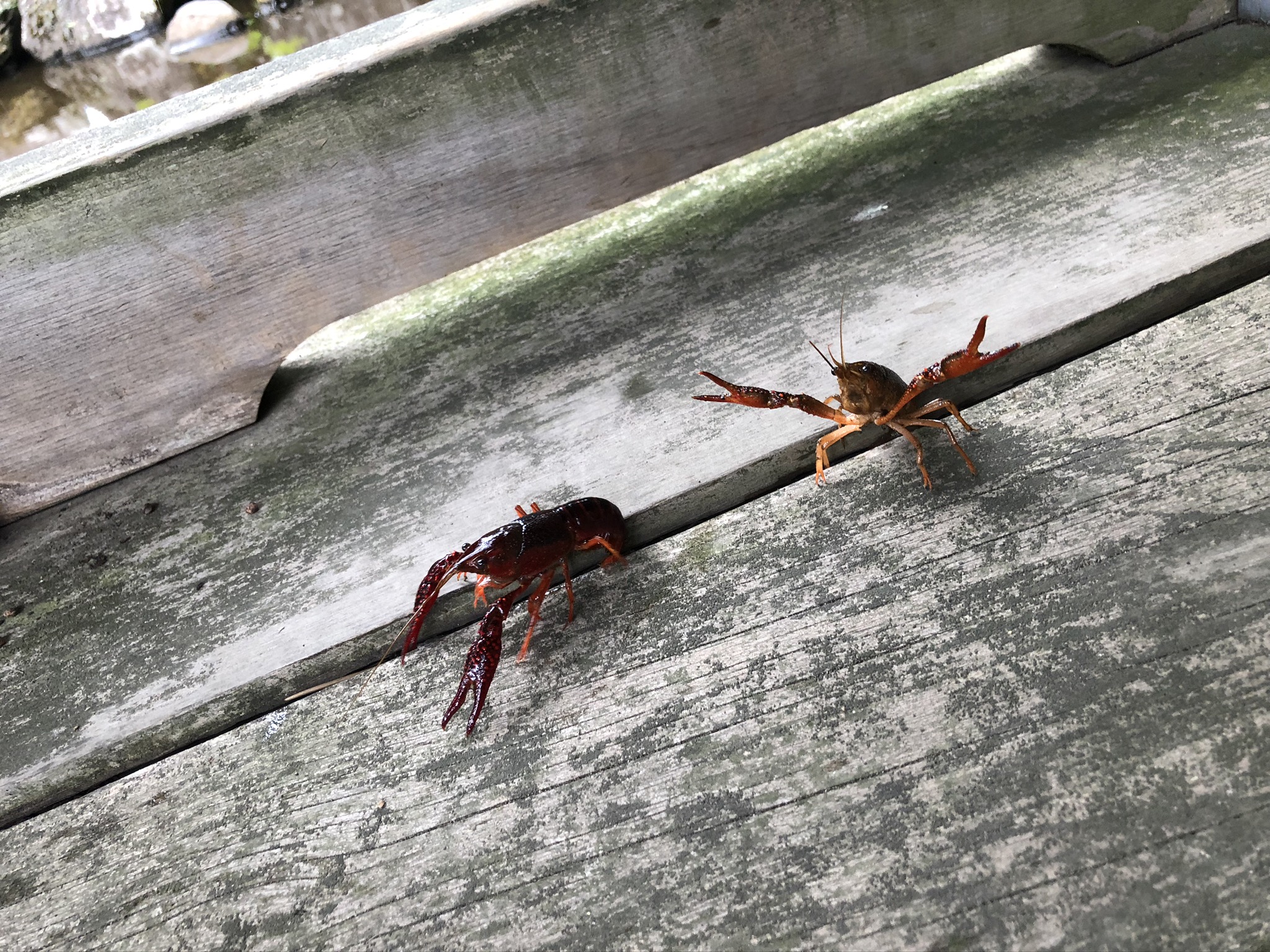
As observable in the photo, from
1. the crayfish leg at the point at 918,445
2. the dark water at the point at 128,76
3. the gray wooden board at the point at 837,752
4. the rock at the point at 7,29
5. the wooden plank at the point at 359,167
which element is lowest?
the gray wooden board at the point at 837,752

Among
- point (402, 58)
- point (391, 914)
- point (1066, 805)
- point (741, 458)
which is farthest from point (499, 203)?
point (1066, 805)

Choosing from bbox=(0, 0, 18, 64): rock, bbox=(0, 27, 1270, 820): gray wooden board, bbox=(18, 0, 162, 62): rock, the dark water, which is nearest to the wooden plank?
bbox=(0, 27, 1270, 820): gray wooden board

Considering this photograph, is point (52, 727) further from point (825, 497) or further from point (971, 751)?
point (971, 751)

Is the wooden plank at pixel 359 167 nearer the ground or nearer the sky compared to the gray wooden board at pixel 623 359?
nearer the sky

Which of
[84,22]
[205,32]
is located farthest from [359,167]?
[84,22]

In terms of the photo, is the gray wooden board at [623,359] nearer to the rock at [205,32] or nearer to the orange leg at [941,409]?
the orange leg at [941,409]

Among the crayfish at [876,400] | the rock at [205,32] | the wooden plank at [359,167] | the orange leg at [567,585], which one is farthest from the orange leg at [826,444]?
the rock at [205,32]

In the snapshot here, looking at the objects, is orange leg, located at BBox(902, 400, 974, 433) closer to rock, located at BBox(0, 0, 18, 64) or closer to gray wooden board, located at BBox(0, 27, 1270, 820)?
gray wooden board, located at BBox(0, 27, 1270, 820)

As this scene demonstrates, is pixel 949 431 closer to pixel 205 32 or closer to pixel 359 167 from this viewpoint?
pixel 359 167
